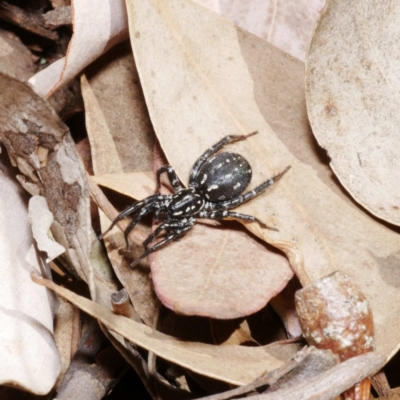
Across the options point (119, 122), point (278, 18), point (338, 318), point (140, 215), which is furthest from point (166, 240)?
point (278, 18)

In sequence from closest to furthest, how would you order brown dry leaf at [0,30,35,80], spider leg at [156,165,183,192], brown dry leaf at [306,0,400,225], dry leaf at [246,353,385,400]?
1. dry leaf at [246,353,385,400]
2. brown dry leaf at [306,0,400,225]
3. spider leg at [156,165,183,192]
4. brown dry leaf at [0,30,35,80]

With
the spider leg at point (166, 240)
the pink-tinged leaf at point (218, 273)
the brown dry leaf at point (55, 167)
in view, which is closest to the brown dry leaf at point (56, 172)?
the brown dry leaf at point (55, 167)

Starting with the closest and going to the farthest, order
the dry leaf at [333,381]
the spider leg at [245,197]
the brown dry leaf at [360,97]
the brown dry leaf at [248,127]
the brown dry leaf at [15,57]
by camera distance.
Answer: the dry leaf at [333,381] → the brown dry leaf at [360,97] → the brown dry leaf at [248,127] → the spider leg at [245,197] → the brown dry leaf at [15,57]

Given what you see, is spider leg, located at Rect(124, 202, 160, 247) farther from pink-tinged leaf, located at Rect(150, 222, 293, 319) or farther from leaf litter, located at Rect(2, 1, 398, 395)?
pink-tinged leaf, located at Rect(150, 222, 293, 319)

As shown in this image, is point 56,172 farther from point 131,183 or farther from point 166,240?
point 166,240

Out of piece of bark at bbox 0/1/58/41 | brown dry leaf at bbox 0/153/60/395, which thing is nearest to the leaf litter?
brown dry leaf at bbox 0/153/60/395

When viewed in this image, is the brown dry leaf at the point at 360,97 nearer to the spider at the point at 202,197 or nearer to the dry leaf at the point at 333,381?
the spider at the point at 202,197
